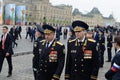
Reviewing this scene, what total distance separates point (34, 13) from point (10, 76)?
111 m

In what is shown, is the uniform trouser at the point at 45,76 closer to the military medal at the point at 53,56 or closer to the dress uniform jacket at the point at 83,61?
the military medal at the point at 53,56

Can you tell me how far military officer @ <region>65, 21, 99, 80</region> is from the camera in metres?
5.27

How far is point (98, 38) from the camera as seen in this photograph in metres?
12.8

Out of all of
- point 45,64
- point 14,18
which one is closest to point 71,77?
point 45,64

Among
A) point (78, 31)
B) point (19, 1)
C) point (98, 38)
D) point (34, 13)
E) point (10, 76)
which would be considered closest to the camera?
point (78, 31)

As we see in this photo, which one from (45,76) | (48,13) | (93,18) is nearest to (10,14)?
(48,13)

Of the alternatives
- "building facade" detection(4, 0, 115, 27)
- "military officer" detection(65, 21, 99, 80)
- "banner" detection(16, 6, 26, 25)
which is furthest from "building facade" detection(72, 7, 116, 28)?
"military officer" detection(65, 21, 99, 80)

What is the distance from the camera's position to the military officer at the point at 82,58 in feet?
17.3

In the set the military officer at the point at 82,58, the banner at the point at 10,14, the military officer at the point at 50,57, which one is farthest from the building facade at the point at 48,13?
→ the military officer at the point at 82,58

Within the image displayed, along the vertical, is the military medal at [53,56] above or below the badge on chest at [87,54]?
below

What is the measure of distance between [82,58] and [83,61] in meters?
0.05

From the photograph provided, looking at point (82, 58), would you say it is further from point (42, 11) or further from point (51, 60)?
point (42, 11)

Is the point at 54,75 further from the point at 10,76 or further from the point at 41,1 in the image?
the point at 41,1

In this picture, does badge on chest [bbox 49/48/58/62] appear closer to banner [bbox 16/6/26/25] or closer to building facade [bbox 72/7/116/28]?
banner [bbox 16/6/26/25]
